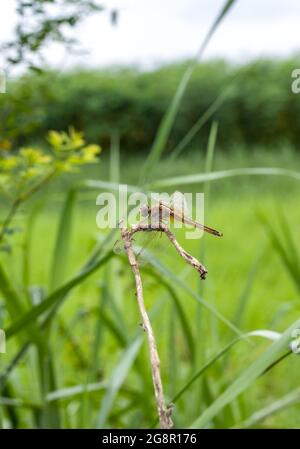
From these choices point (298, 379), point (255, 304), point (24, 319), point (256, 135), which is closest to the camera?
point (24, 319)

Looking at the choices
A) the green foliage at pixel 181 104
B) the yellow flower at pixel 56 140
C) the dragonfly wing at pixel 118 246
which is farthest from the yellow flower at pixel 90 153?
the green foliage at pixel 181 104

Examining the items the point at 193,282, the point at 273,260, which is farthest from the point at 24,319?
the point at 273,260

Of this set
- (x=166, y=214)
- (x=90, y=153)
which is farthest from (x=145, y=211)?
(x=90, y=153)

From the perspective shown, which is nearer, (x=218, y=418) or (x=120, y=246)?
(x=120, y=246)

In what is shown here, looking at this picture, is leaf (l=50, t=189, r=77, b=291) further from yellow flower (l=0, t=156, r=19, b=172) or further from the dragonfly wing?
the dragonfly wing

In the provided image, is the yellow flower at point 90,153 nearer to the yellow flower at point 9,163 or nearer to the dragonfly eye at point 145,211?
the yellow flower at point 9,163

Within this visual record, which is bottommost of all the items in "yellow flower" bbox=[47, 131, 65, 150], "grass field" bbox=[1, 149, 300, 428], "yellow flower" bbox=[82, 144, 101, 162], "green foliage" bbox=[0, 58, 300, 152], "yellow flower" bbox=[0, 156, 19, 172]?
"grass field" bbox=[1, 149, 300, 428]

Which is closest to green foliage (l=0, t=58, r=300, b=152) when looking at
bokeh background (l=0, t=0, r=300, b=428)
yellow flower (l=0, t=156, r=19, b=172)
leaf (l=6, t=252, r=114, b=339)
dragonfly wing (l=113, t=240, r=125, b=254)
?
bokeh background (l=0, t=0, r=300, b=428)

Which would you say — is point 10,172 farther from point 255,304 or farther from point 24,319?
point 255,304
